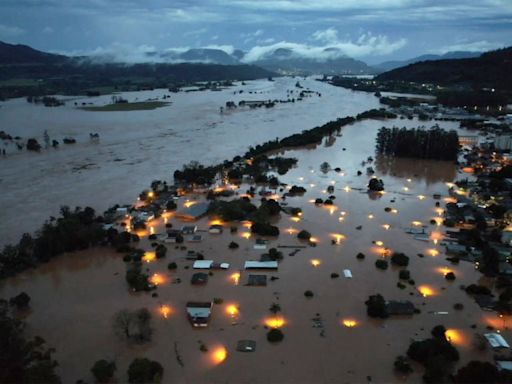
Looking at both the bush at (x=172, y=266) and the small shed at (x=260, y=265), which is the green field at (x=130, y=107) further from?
the small shed at (x=260, y=265)

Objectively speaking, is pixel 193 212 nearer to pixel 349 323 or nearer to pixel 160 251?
pixel 160 251

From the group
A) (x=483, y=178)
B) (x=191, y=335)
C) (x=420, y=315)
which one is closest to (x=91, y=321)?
(x=191, y=335)

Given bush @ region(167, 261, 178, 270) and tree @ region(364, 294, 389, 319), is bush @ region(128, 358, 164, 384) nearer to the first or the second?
bush @ region(167, 261, 178, 270)

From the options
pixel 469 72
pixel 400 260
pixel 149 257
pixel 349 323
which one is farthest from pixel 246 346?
pixel 469 72

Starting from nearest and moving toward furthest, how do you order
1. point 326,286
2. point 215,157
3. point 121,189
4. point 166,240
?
point 326,286, point 166,240, point 121,189, point 215,157

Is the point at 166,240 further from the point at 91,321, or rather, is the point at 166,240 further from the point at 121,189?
the point at 121,189

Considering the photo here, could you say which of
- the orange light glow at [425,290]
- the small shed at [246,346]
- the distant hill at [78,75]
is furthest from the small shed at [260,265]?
the distant hill at [78,75]
